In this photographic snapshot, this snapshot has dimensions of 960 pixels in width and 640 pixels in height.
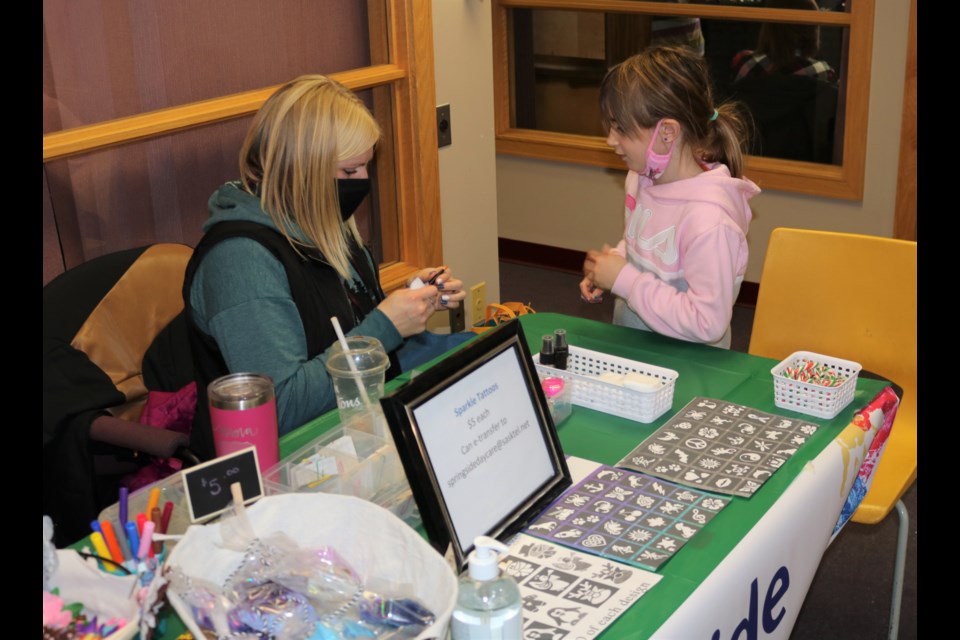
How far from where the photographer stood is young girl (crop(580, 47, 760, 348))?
2164mm

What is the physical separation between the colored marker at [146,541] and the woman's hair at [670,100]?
1381 millimetres

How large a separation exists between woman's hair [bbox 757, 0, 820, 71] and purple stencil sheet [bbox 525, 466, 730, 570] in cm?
291

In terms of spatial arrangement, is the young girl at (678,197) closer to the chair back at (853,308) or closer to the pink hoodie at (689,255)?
the pink hoodie at (689,255)

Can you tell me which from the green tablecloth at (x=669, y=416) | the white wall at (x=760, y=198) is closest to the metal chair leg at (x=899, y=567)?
the green tablecloth at (x=669, y=416)

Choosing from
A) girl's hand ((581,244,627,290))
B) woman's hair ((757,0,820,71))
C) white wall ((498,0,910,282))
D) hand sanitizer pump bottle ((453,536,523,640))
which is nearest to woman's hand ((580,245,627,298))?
girl's hand ((581,244,627,290))

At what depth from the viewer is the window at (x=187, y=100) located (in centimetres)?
240

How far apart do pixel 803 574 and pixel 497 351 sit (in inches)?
25.8

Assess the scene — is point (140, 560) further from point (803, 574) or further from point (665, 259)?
point (665, 259)

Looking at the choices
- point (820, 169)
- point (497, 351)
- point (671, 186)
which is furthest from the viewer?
point (820, 169)

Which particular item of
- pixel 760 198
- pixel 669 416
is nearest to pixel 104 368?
pixel 669 416

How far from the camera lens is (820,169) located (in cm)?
412

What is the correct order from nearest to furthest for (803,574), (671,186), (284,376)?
(803,574) → (284,376) → (671,186)

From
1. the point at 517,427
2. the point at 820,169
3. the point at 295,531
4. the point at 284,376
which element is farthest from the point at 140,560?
the point at 820,169

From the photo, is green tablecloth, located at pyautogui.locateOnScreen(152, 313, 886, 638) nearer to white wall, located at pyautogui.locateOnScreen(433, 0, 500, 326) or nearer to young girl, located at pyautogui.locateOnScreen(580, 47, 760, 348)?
young girl, located at pyautogui.locateOnScreen(580, 47, 760, 348)
